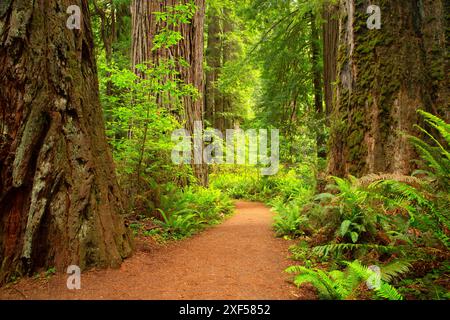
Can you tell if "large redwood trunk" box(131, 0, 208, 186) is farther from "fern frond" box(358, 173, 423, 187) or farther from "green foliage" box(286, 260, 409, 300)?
"green foliage" box(286, 260, 409, 300)

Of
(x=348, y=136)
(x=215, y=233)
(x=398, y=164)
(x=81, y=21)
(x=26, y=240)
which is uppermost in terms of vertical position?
(x=81, y=21)

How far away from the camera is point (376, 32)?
4758 mm

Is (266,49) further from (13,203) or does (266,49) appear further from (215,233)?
(13,203)

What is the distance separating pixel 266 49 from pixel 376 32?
7026 mm

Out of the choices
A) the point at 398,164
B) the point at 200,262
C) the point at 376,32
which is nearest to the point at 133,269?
the point at 200,262

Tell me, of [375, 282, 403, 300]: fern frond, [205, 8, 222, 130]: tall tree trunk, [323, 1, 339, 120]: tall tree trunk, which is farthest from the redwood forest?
[205, 8, 222, 130]: tall tree trunk

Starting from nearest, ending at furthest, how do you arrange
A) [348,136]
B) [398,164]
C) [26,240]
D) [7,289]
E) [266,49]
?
[7,289], [26,240], [398,164], [348,136], [266,49]

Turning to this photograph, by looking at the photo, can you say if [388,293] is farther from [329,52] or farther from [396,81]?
[329,52]

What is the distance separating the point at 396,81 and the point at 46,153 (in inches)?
191

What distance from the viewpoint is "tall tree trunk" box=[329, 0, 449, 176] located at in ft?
14.6

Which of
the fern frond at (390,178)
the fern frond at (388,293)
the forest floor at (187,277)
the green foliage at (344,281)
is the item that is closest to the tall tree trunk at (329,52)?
the fern frond at (390,178)

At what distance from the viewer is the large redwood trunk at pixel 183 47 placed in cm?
719

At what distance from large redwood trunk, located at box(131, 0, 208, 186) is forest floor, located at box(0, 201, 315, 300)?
3.34 meters

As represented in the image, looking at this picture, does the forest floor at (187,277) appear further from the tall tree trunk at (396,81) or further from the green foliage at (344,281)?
the tall tree trunk at (396,81)
